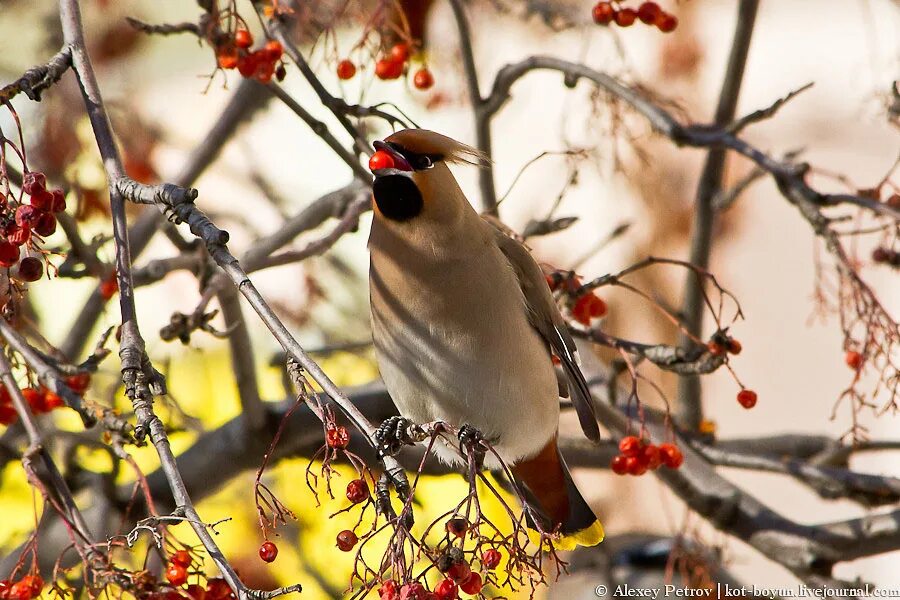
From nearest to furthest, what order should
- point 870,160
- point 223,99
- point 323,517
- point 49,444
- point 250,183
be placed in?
point 49,444, point 323,517, point 250,183, point 870,160, point 223,99

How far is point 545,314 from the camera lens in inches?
97.4

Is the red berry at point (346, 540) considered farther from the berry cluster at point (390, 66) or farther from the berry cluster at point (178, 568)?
the berry cluster at point (390, 66)

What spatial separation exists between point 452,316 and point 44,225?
3.24 ft

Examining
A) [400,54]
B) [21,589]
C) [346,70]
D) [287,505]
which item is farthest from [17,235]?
[287,505]

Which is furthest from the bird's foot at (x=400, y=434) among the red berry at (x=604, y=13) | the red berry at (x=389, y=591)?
the red berry at (x=604, y=13)

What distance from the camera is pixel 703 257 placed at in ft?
10.0

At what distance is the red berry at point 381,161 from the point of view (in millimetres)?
2029

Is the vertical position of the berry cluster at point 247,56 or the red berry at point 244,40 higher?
the red berry at point 244,40

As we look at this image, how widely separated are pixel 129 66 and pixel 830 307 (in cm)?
275

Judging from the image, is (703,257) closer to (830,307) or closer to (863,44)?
(830,307)

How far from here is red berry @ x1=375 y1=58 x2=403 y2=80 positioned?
2.37 m

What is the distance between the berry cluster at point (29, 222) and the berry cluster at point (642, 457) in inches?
49.8

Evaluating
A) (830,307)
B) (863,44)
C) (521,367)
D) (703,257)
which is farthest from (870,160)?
(521,367)

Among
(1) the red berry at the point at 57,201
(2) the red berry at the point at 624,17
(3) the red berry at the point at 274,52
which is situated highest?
(2) the red berry at the point at 624,17
